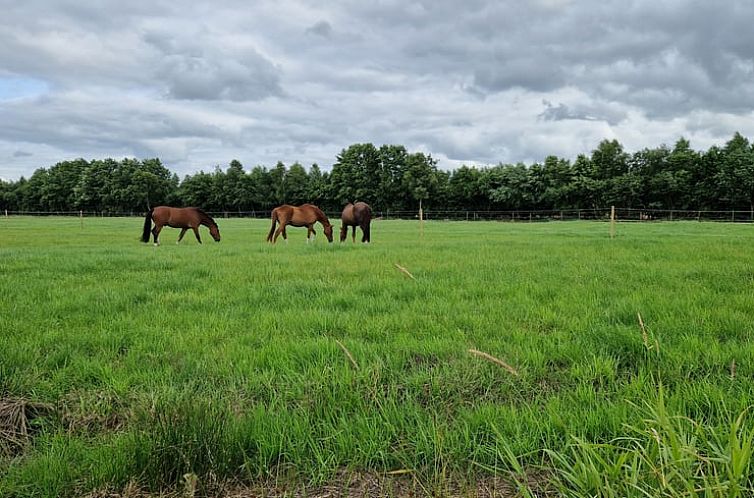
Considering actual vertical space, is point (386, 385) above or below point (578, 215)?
below

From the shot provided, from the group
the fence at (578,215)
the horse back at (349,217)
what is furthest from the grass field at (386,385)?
the fence at (578,215)

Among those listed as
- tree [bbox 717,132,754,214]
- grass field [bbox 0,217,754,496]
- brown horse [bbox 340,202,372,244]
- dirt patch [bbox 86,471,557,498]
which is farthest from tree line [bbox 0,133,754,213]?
dirt patch [bbox 86,471,557,498]

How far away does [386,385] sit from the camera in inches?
130

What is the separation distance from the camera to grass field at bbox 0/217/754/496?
Result: 7.13 feet

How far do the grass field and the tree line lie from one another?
62639 millimetres

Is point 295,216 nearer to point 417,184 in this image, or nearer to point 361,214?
point 361,214

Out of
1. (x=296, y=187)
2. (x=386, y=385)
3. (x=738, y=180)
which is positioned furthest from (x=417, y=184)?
(x=386, y=385)

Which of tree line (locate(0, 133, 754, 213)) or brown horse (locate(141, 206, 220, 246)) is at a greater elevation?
tree line (locate(0, 133, 754, 213))

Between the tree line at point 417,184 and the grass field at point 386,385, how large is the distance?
62639 millimetres

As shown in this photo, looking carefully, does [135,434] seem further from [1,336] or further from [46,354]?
[1,336]

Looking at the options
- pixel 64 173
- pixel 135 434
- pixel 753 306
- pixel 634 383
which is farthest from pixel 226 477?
pixel 64 173

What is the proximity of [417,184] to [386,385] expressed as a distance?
235ft

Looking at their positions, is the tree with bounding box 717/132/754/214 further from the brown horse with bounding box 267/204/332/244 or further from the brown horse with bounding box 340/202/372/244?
the brown horse with bounding box 267/204/332/244

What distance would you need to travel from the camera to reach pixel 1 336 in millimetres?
4402
